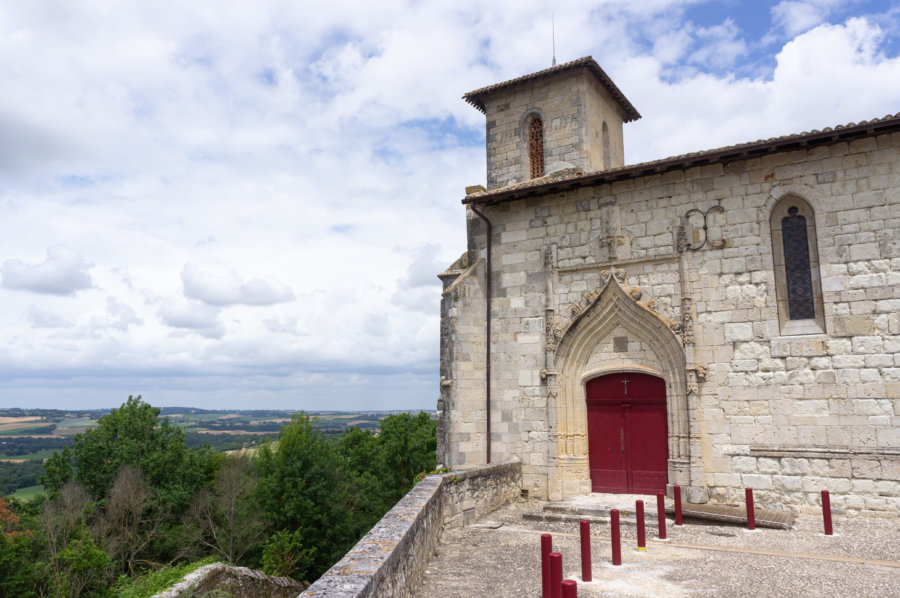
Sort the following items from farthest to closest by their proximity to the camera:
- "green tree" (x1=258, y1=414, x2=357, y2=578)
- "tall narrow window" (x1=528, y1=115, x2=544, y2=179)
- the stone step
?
"green tree" (x1=258, y1=414, x2=357, y2=578) < "tall narrow window" (x1=528, y1=115, x2=544, y2=179) < the stone step

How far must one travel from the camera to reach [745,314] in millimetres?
9750

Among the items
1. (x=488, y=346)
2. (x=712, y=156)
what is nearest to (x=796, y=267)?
(x=712, y=156)

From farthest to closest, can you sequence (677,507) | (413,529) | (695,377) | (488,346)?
1. (488,346)
2. (695,377)
3. (677,507)
4. (413,529)

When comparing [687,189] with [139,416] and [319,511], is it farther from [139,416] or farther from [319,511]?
[139,416]

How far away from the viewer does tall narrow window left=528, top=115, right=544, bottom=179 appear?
1605cm

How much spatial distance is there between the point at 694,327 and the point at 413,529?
6.40 metres

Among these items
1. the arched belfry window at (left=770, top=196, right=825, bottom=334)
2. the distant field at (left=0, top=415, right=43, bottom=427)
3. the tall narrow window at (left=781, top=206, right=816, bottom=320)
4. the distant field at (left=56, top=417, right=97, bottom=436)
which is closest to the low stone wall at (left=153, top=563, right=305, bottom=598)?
the arched belfry window at (left=770, top=196, right=825, bottom=334)

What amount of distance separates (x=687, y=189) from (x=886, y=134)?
116 inches

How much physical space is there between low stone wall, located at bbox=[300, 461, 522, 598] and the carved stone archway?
3.38 ft

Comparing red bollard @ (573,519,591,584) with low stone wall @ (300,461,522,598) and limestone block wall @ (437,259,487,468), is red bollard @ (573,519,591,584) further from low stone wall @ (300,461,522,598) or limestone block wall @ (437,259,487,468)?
limestone block wall @ (437,259,487,468)

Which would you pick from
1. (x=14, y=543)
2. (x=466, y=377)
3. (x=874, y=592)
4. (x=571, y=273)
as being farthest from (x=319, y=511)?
(x=874, y=592)

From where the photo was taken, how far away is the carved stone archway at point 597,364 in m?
10.3

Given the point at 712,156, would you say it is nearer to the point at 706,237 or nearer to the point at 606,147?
the point at 706,237

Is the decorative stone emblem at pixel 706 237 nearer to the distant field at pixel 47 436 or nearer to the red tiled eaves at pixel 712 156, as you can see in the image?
the red tiled eaves at pixel 712 156
